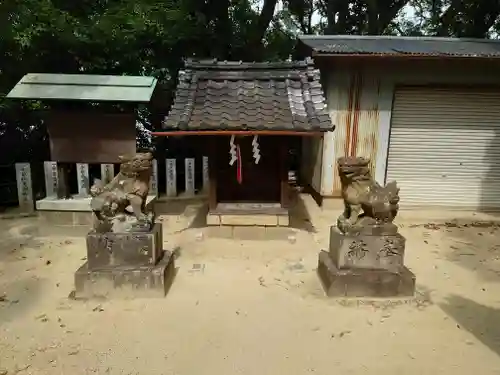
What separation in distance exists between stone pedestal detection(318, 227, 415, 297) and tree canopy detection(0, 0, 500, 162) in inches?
318

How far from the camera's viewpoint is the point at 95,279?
5.41 m

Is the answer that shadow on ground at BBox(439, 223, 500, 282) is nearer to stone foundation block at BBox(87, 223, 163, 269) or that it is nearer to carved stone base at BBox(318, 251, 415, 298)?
carved stone base at BBox(318, 251, 415, 298)

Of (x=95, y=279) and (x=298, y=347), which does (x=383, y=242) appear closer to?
(x=298, y=347)

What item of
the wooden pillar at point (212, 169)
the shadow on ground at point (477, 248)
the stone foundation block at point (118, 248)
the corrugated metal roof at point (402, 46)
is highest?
the corrugated metal roof at point (402, 46)

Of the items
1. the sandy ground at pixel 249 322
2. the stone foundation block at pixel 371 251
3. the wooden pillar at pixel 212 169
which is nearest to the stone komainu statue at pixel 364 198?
the stone foundation block at pixel 371 251

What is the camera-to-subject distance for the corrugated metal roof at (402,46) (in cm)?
897

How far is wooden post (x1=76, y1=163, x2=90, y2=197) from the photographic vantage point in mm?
8953

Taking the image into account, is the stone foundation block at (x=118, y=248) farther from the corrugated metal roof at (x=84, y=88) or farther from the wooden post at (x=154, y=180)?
the wooden post at (x=154, y=180)

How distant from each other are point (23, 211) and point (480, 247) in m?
9.95

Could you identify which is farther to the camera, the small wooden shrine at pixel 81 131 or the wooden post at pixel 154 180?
the wooden post at pixel 154 180

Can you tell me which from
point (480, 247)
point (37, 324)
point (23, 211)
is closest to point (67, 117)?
point (23, 211)

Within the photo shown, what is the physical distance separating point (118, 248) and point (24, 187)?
5194mm

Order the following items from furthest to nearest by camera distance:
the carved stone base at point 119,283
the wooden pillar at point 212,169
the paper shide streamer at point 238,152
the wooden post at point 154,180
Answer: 1. the wooden post at point 154,180
2. the wooden pillar at point 212,169
3. the paper shide streamer at point 238,152
4. the carved stone base at point 119,283

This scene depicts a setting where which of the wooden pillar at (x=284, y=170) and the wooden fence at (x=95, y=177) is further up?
the wooden pillar at (x=284, y=170)
